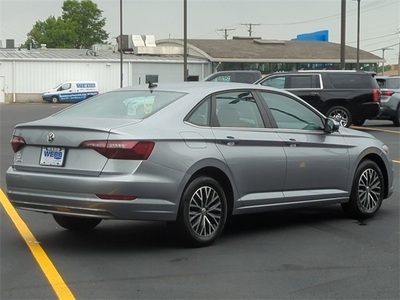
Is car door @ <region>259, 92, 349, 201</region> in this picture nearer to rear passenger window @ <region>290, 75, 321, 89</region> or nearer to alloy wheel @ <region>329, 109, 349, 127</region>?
alloy wheel @ <region>329, 109, 349, 127</region>

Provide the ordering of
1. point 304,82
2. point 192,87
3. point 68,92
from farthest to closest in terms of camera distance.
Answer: point 68,92 → point 304,82 → point 192,87

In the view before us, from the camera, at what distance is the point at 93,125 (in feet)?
21.6

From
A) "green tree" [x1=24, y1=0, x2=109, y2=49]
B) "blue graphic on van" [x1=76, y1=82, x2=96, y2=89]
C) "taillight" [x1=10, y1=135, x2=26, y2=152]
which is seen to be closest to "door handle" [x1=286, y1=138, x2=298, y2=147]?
"taillight" [x1=10, y1=135, x2=26, y2=152]

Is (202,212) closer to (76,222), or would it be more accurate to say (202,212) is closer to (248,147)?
(248,147)

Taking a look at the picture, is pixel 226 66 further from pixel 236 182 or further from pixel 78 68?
pixel 236 182

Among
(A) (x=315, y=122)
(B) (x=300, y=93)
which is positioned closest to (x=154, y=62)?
(B) (x=300, y=93)

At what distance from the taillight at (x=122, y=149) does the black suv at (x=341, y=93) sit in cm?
1633

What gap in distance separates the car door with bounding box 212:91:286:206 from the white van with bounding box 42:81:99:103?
52.4m

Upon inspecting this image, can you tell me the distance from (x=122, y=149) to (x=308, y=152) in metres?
2.46

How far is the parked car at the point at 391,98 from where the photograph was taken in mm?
24938

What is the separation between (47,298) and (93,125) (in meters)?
1.81

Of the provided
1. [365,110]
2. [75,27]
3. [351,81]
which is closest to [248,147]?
[365,110]

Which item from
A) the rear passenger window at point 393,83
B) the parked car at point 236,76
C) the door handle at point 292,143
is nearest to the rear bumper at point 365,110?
the rear passenger window at point 393,83

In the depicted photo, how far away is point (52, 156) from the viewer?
667 centimetres
